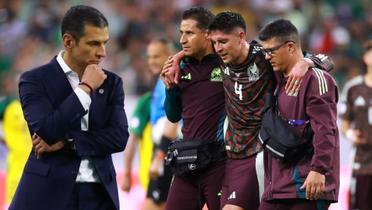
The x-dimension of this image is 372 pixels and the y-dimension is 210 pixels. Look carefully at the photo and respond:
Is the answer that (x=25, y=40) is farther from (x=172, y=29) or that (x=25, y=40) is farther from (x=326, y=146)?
(x=326, y=146)

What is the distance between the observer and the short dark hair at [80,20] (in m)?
7.07

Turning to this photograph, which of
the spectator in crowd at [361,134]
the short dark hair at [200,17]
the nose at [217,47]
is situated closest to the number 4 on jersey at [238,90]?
the nose at [217,47]

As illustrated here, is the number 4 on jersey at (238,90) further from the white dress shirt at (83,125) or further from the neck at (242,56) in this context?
the white dress shirt at (83,125)

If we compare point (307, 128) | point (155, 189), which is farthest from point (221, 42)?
point (155, 189)

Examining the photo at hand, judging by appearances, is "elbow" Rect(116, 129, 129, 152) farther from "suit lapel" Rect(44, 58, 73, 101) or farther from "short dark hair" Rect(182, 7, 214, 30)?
"short dark hair" Rect(182, 7, 214, 30)

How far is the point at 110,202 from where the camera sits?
710 centimetres

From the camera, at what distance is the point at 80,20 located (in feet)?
23.2

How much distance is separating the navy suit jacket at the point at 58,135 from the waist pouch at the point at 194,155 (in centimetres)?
133

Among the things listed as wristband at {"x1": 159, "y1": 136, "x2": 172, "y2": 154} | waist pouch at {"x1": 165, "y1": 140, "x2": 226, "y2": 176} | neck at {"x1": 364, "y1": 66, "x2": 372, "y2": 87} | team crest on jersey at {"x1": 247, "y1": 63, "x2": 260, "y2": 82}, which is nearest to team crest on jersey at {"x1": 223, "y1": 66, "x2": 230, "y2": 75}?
team crest on jersey at {"x1": 247, "y1": 63, "x2": 260, "y2": 82}

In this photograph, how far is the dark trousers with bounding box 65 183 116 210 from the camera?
7004mm

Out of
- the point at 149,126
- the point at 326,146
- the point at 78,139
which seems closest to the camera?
the point at 78,139

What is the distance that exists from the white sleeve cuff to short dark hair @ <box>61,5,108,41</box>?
43 centimetres

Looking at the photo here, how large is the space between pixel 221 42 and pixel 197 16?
1.64 feet

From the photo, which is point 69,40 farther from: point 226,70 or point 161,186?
point 161,186
